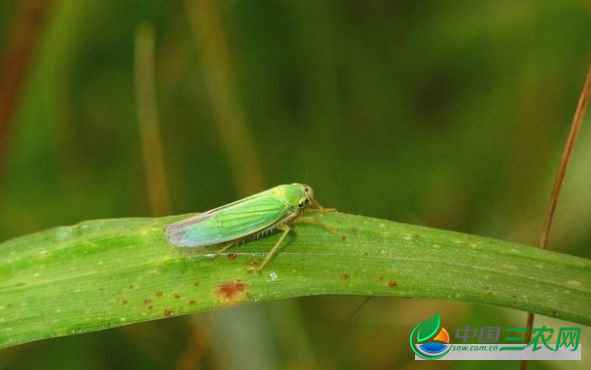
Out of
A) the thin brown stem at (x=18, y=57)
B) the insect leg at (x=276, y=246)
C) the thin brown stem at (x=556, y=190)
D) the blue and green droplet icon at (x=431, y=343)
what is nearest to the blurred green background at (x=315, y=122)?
the thin brown stem at (x=18, y=57)

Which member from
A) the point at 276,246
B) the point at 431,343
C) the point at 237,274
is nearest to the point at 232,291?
the point at 237,274

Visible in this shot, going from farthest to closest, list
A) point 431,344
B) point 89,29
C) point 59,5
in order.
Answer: point 89,29
point 59,5
point 431,344

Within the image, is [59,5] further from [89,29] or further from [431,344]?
[431,344]

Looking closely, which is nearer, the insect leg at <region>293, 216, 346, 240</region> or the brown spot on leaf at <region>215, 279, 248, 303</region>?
the brown spot on leaf at <region>215, 279, 248, 303</region>

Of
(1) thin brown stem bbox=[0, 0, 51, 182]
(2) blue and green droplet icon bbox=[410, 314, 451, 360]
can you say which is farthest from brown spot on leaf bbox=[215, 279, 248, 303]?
(1) thin brown stem bbox=[0, 0, 51, 182]

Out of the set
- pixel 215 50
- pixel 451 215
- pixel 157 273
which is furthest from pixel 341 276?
pixel 215 50

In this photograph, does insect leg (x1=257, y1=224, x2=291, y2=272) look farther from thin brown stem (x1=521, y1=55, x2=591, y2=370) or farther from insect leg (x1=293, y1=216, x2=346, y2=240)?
thin brown stem (x1=521, y1=55, x2=591, y2=370)

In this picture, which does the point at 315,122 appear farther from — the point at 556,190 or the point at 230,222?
the point at 556,190
